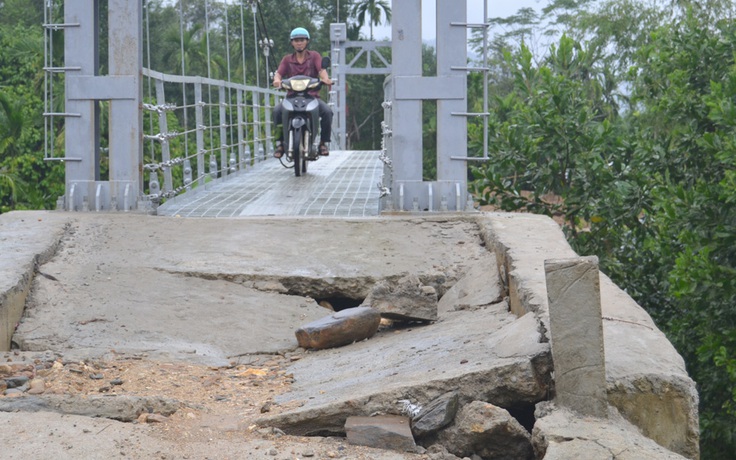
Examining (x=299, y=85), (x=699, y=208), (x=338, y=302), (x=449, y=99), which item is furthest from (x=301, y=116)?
(x=338, y=302)

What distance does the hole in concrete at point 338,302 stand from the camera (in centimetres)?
651

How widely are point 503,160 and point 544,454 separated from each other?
6.98m

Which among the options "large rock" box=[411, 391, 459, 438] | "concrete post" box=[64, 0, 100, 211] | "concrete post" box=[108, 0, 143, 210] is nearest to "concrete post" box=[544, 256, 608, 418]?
"large rock" box=[411, 391, 459, 438]

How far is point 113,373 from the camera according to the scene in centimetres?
498

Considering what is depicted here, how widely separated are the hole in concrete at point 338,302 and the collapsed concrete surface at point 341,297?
0.05 metres

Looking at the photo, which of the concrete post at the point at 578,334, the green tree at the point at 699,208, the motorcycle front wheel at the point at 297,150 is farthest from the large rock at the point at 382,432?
the motorcycle front wheel at the point at 297,150

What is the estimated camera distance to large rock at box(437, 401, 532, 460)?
12.4 feet

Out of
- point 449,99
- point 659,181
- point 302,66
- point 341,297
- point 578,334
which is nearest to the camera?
point 578,334

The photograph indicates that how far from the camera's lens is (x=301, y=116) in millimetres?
10883

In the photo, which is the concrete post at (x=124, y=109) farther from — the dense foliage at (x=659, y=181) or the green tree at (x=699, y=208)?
the green tree at (x=699, y=208)

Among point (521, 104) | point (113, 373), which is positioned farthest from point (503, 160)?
point (113, 373)

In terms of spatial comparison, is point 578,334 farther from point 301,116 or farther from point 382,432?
point 301,116

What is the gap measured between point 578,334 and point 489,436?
1.48ft

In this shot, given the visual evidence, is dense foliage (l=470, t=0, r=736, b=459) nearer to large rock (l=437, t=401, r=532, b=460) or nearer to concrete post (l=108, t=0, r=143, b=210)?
concrete post (l=108, t=0, r=143, b=210)
